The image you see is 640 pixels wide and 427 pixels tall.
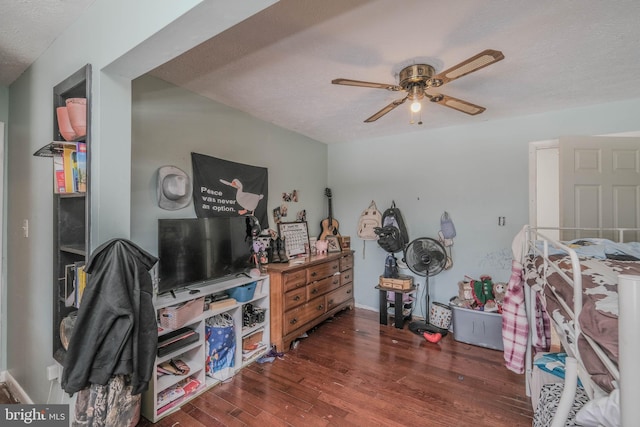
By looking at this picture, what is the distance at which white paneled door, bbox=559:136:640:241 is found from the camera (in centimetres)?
244

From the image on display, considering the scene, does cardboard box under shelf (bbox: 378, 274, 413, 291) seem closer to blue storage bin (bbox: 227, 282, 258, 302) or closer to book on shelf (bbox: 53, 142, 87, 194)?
blue storage bin (bbox: 227, 282, 258, 302)

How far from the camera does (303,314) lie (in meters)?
2.88

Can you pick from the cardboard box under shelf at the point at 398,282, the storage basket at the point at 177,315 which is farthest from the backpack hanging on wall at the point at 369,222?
the storage basket at the point at 177,315

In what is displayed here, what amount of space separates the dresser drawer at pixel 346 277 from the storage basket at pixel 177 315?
1.99 meters

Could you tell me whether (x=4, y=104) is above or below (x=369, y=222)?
above

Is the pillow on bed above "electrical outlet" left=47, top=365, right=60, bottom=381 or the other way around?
above

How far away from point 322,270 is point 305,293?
372 millimetres

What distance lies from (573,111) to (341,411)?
11.1 feet

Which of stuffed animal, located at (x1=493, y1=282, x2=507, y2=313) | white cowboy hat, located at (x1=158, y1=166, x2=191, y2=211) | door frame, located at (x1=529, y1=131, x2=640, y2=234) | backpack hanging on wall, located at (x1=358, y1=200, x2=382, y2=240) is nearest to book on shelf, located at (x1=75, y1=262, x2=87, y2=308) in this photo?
white cowboy hat, located at (x1=158, y1=166, x2=191, y2=211)

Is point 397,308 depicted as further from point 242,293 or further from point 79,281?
point 79,281

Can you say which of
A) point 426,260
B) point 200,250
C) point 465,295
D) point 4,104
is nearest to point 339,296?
point 426,260

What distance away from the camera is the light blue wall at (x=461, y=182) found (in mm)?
2852

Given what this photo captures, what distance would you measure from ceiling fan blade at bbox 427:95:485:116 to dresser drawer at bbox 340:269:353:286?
228 cm

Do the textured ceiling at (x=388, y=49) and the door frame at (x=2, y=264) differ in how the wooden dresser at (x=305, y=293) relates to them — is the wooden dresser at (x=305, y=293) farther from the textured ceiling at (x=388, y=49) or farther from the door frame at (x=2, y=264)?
the door frame at (x=2, y=264)
